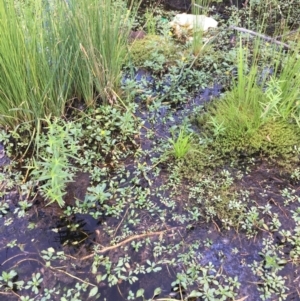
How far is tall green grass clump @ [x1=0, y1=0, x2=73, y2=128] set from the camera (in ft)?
6.53

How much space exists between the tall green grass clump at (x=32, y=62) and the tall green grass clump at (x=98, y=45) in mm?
103

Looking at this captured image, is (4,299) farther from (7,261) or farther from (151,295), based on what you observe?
(151,295)

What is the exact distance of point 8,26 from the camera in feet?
6.48

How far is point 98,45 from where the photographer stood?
92.8 inches

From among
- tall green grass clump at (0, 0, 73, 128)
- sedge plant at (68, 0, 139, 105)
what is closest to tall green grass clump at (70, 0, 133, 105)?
sedge plant at (68, 0, 139, 105)

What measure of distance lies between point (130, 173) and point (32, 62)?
33.1 inches

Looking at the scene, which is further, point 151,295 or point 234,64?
point 234,64

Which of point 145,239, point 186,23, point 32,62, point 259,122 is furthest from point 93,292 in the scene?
point 186,23

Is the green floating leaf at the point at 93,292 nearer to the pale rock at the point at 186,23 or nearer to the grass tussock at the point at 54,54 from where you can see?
the grass tussock at the point at 54,54

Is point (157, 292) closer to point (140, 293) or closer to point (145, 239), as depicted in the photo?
point (140, 293)

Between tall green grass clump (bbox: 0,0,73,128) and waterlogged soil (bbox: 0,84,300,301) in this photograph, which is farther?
tall green grass clump (bbox: 0,0,73,128)

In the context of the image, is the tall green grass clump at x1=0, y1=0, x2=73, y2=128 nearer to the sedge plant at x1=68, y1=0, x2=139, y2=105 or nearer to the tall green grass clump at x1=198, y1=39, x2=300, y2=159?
the sedge plant at x1=68, y1=0, x2=139, y2=105

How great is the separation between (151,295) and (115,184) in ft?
2.19

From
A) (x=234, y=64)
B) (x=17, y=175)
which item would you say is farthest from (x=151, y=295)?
(x=234, y=64)
